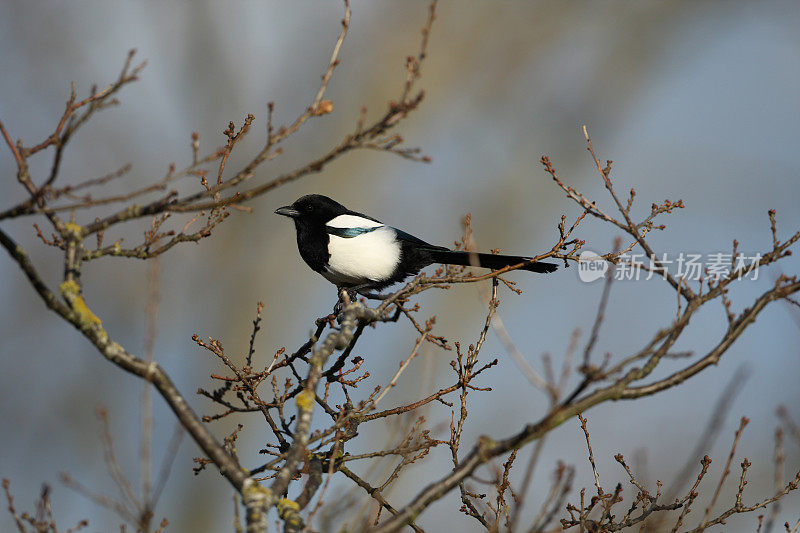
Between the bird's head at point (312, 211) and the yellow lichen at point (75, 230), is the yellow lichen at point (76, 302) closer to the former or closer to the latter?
the yellow lichen at point (75, 230)

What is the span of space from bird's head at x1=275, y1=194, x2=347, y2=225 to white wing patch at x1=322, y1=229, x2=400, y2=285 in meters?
0.24

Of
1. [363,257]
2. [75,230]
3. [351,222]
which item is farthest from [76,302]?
[351,222]

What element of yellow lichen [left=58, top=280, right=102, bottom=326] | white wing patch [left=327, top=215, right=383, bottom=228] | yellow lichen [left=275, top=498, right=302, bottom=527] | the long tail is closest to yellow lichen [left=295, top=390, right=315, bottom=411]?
yellow lichen [left=275, top=498, right=302, bottom=527]

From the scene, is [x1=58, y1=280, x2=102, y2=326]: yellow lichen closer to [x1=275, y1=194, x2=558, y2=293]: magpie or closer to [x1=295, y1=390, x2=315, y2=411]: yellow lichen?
[x1=295, y1=390, x2=315, y2=411]: yellow lichen

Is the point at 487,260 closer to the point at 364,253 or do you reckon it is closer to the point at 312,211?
the point at 364,253

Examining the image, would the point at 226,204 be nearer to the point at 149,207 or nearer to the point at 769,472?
the point at 149,207

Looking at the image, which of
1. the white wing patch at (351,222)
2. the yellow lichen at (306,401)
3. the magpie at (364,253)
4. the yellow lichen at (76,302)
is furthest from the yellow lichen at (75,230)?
the white wing patch at (351,222)

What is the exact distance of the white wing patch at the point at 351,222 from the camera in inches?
191

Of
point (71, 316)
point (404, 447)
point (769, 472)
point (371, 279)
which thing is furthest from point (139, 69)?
point (769, 472)

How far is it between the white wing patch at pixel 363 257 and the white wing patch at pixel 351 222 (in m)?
0.10

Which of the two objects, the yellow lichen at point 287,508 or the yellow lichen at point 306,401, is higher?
the yellow lichen at point 306,401

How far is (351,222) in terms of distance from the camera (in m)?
4.90

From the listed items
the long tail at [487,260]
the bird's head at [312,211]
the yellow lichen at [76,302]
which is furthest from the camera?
the bird's head at [312,211]

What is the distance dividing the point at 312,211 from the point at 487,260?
1237mm
